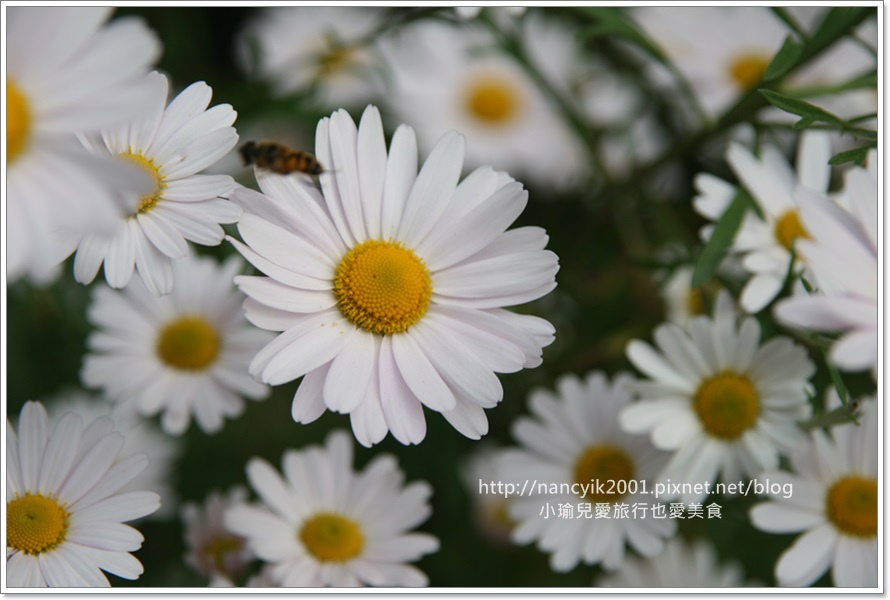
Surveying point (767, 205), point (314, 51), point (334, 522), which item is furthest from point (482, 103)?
point (334, 522)

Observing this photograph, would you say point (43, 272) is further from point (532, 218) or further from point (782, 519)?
point (532, 218)

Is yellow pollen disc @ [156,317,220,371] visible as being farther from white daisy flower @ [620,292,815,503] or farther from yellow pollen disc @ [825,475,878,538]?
yellow pollen disc @ [825,475,878,538]

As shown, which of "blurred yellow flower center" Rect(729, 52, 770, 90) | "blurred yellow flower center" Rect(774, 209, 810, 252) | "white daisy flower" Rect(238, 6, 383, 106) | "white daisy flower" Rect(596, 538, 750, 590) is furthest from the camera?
"blurred yellow flower center" Rect(729, 52, 770, 90)

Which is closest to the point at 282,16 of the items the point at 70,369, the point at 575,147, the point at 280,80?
the point at 280,80

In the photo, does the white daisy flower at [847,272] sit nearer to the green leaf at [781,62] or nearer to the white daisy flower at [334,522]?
the green leaf at [781,62]

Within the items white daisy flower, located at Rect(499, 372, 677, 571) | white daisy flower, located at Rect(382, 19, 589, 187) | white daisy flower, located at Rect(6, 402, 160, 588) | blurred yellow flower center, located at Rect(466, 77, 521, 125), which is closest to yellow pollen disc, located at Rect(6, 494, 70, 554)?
white daisy flower, located at Rect(6, 402, 160, 588)

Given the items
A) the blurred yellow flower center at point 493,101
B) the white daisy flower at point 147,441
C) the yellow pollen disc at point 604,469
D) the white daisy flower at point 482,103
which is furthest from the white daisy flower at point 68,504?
the blurred yellow flower center at point 493,101
